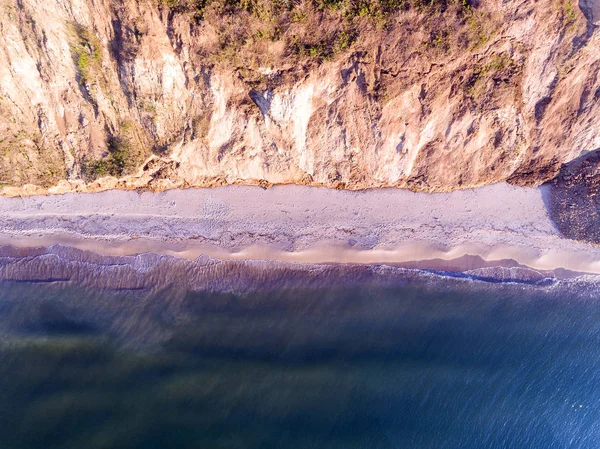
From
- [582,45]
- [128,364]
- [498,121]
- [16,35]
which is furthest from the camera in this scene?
[128,364]

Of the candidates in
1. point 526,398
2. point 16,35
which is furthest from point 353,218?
point 16,35

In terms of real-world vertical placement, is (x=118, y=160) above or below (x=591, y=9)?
below

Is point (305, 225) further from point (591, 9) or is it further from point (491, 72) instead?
point (591, 9)

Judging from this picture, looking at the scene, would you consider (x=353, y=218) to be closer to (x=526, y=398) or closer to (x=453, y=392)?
(x=453, y=392)

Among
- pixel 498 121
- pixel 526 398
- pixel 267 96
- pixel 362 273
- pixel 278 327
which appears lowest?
pixel 526 398

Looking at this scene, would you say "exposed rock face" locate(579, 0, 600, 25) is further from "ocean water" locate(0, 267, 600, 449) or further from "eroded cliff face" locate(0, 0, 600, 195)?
"ocean water" locate(0, 267, 600, 449)

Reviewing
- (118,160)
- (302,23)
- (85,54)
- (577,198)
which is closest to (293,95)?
(302,23)

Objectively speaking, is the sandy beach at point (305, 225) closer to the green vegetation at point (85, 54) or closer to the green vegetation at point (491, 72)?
the green vegetation at point (491, 72)

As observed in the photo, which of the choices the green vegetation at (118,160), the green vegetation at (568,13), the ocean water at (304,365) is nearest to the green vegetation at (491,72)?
the green vegetation at (568,13)
